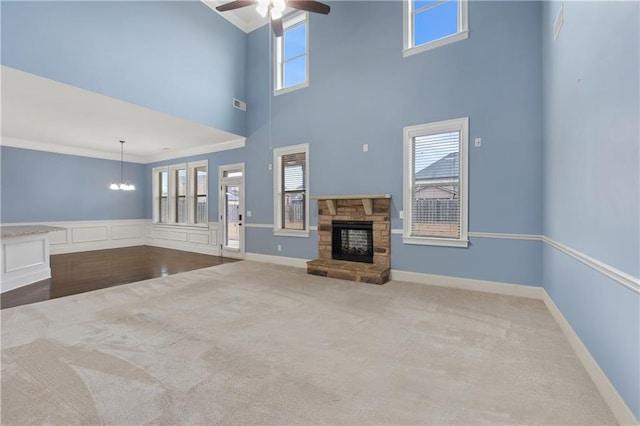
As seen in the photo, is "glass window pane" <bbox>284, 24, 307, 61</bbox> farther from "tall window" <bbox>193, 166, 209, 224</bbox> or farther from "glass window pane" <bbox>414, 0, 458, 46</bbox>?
"tall window" <bbox>193, 166, 209, 224</bbox>

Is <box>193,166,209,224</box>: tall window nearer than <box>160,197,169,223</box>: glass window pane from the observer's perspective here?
Yes

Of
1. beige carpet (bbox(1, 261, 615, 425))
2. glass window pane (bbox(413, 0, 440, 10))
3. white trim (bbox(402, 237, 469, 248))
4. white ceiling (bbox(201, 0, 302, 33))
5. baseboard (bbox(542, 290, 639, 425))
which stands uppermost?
white ceiling (bbox(201, 0, 302, 33))

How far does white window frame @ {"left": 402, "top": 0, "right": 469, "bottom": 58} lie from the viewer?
4082 mm

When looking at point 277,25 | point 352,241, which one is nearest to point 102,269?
point 352,241

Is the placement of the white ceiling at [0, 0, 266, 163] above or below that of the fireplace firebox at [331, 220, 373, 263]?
above

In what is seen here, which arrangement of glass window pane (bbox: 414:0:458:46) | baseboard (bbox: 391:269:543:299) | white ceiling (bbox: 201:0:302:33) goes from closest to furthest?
1. baseboard (bbox: 391:269:543:299)
2. glass window pane (bbox: 414:0:458:46)
3. white ceiling (bbox: 201:0:302:33)

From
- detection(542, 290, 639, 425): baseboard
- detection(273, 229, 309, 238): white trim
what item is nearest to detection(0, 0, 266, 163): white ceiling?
detection(273, 229, 309, 238): white trim

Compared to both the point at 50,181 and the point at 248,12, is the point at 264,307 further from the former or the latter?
the point at 50,181

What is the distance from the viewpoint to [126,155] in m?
8.88

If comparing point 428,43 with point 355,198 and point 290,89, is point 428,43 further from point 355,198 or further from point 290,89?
point 290,89

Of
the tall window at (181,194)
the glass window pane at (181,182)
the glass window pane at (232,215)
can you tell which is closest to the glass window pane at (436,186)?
the glass window pane at (232,215)

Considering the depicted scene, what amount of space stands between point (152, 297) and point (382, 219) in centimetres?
366

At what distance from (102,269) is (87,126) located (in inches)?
117

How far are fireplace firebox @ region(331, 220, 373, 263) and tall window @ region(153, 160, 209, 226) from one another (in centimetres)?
415
